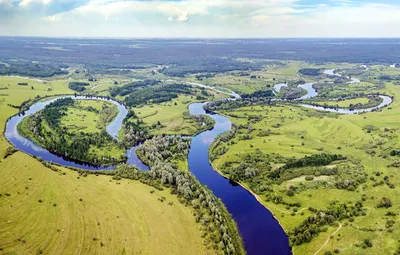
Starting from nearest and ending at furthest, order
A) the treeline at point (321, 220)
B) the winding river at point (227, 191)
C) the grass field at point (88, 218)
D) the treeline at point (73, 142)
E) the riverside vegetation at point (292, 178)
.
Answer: the grass field at point (88, 218) < the riverside vegetation at point (292, 178) < the treeline at point (321, 220) < the winding river at point (227, 191) < the treeline at point (73, 142)

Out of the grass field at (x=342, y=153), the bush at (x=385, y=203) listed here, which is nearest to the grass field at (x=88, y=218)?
the grass field at (x=342, y=153)

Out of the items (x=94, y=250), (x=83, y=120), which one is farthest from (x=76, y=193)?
(x=83, y=120)

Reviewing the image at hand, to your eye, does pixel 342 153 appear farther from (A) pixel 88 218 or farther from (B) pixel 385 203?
(A) pixel 88 218

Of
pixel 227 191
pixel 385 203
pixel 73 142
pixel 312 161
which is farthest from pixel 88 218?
pixel 385 203

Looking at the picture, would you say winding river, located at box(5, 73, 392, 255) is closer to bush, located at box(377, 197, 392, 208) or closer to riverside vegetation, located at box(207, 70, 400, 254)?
riverside vegetation, located at box(207, 70, 400, 254)

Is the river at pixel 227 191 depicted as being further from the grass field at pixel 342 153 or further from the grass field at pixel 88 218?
the grass field at pixel 88 218

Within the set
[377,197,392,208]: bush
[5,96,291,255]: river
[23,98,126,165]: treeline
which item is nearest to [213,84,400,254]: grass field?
[377,197,392,208]: bush

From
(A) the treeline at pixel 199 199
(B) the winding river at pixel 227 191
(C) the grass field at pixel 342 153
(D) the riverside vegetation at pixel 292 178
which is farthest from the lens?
(B) the winding river at pixel 227 191
